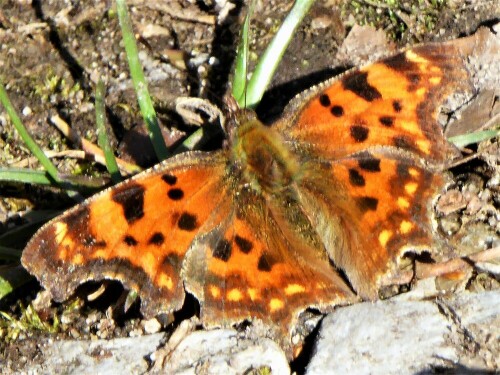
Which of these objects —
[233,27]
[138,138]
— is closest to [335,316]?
[138,138]

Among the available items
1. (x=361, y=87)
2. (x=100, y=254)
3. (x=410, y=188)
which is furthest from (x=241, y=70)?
(x=100, y=254)

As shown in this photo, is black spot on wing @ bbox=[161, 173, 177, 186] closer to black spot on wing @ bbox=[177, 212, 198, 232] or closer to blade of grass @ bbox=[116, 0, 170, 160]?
black spot on wing @ bbox=[177, 212, 198, 232]

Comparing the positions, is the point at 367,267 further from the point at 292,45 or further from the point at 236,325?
the point at 292,45

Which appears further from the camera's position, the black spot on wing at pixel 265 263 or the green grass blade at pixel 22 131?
the green grass blade at pixel 22 131

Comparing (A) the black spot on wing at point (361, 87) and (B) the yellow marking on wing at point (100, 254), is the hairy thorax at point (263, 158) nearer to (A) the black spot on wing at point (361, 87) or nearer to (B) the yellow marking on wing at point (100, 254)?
(A) the black spot on wing at point (361, 87)

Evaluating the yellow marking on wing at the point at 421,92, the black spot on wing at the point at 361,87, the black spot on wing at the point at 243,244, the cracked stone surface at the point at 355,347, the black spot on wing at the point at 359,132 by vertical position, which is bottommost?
the cracked stone surface at the point at 355,347

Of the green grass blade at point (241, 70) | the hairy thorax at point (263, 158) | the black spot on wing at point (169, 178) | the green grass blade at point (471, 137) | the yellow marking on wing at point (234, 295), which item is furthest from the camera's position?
the green grass blade at point (241, 70)

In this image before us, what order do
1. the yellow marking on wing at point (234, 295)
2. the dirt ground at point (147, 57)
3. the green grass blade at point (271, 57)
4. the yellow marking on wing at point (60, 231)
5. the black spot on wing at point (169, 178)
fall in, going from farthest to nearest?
the dirt ground at point (147, 57) → the green grass blade at point (271, 57) → the yellow marking on wing at point (234, 295) → the black spot on wing at point (169, 178) → the yellow marking on wing at point (60, 231)

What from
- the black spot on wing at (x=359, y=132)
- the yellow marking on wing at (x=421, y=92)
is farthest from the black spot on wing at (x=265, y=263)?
the yellow marking on wing at (x=421, y=92)
